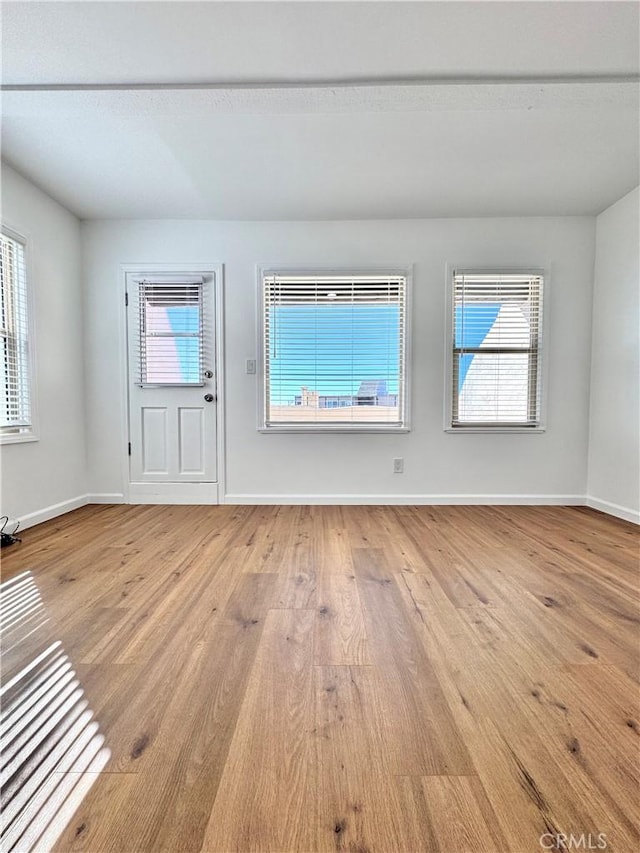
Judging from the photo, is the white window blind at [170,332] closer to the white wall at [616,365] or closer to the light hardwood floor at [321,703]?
the light hardwood floor at [321,703]

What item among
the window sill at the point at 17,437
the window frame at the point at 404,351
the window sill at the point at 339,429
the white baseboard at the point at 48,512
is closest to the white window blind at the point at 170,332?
the window frame at the point at 404,351

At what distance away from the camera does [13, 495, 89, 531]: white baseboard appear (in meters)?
2.81

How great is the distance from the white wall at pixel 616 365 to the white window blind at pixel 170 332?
361 centimetres

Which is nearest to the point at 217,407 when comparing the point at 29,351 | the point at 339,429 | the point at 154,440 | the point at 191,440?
the point at 191,440

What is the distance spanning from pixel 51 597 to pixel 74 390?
222 centimetres

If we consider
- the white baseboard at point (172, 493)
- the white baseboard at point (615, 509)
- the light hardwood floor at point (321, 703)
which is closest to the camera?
the light hardwood floor at point (321, 703)

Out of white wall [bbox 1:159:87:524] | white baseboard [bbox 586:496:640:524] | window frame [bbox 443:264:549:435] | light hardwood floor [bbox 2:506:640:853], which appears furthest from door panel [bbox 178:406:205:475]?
white baseboard [bbox 586:496:640:524]

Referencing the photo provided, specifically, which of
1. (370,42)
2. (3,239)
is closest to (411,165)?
(370,42)

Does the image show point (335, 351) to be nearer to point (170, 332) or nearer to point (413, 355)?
point (413, 355)

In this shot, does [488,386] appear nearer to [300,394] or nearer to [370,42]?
A: [300,394]

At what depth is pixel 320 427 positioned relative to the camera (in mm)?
3492

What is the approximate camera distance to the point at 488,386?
351 centimetres

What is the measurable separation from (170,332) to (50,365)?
3.29 feet

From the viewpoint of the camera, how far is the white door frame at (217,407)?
3.48 meters
